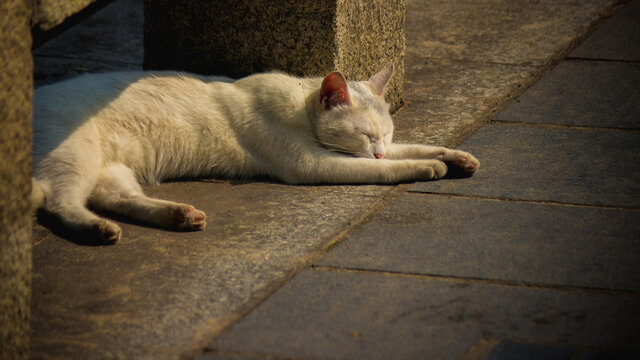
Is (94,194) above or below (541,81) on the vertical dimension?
below

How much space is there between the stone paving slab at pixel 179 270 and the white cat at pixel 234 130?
0.15 metres

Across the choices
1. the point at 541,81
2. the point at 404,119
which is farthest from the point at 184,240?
the point at 541,81

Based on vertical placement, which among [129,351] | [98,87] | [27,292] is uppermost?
[98,87]

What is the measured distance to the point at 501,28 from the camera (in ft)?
22.0

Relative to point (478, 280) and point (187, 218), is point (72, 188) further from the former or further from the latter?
point (478, 280)

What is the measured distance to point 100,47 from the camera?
21.0 ft

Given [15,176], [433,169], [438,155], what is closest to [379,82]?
[438,155]

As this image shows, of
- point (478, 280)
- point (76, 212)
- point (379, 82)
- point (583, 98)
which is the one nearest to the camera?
point (478, 280)

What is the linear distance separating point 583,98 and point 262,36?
2149 mm

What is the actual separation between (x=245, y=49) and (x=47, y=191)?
5.21ft

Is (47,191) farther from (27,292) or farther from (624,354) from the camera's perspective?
(624,354)

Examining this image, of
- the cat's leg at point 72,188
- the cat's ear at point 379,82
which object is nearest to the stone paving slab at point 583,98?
the cat's ear at point 379,82

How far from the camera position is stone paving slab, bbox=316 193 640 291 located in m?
3.02

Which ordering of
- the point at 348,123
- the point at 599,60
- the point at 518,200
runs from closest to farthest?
the point at 518,200 < the point at 348,123 < the point at 599,60
